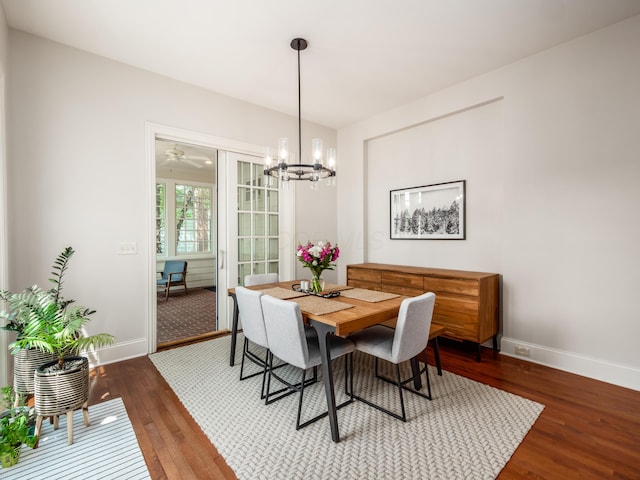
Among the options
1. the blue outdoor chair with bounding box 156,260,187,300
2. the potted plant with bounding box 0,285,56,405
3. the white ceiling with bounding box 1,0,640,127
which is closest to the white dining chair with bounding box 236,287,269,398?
the potted plant with bounding box 0,285,56,405

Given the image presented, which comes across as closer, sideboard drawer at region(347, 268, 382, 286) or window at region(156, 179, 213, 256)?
sideboard drawer at region(347, 268, 382, 286)

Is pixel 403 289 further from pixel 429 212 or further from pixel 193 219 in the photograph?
pixel 193 219

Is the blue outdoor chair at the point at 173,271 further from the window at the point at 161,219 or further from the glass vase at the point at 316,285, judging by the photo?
the glass vase at the point at 316,285

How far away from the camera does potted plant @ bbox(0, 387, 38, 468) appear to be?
1694 millimetres

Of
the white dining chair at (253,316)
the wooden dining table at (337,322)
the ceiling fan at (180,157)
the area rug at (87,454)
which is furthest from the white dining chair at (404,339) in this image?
the ceiling fan at (180,157)

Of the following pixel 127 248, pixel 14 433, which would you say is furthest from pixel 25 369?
pixel 127 248

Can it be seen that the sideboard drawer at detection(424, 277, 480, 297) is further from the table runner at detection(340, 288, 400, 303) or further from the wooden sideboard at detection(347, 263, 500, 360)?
the table runner at detection(340, 288, 400, 303)

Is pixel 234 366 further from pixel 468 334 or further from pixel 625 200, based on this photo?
pixel 625 200

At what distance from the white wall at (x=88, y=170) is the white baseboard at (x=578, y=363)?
3.81m

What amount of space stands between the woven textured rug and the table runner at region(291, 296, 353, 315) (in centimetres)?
214

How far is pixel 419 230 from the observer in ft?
13.2

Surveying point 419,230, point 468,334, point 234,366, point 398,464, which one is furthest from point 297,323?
point 419,230

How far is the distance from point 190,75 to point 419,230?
10.6 ft

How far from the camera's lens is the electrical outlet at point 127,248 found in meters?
3.11
